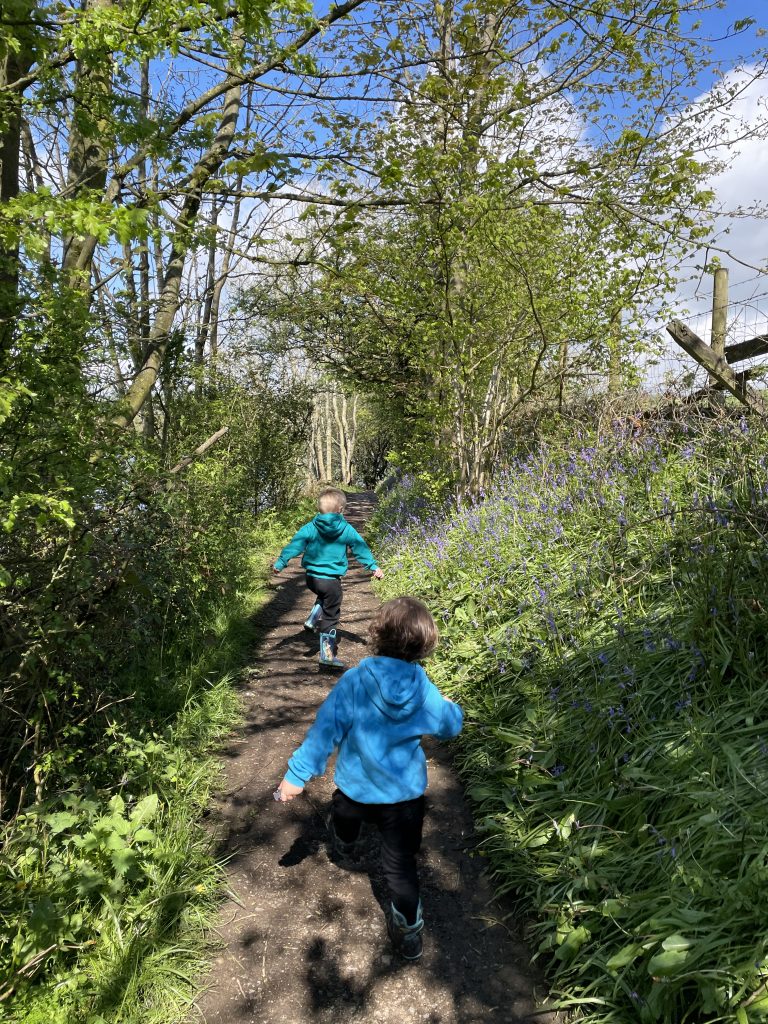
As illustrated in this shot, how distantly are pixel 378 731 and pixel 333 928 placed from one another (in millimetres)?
966

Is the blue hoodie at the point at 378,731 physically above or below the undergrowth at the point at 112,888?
above

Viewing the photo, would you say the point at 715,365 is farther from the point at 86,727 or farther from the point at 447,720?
the point at 86,727

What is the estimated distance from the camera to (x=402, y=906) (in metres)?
2.51

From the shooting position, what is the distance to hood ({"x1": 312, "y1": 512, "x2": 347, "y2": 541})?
5289 millimetres

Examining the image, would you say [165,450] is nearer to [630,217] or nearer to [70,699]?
[70,699]

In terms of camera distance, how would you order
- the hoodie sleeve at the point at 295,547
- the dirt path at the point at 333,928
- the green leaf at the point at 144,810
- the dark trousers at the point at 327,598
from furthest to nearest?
the dark trousers at the point at 327,598 < the hoodie sleeve at the point at 295,547 < the green leaf at the point at 144,810 < the dirt path at the point at 333,928

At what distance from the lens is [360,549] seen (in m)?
5.36

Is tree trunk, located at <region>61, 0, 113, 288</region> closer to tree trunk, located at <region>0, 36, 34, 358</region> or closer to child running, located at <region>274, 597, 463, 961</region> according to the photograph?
tree trunk, located at <region>0, 36, 34, 358</region>

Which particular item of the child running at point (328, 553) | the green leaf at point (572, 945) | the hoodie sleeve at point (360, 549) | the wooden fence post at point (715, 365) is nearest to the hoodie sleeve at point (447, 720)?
the green leaf at point (572, 945)

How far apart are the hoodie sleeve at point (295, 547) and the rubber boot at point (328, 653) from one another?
2.67 feet

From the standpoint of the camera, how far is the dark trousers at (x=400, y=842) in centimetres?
251

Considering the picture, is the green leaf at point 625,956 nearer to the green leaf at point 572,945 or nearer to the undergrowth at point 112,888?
the green leaf at point 572,945

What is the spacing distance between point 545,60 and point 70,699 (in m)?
8.47

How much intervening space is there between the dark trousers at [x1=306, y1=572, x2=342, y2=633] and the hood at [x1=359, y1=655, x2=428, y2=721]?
2855 mm
